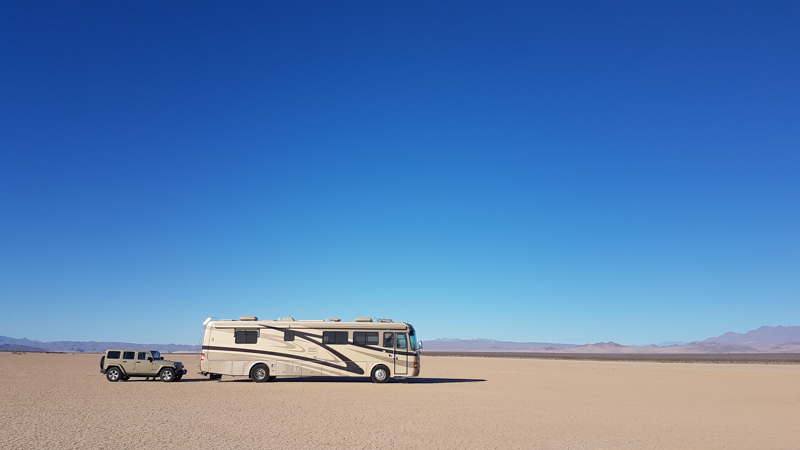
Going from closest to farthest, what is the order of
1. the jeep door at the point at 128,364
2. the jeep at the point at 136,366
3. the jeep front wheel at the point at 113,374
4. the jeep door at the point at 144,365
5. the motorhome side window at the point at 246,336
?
1. the motorhome side window at the point at 246,336
2. the jeep front wheel at the point at 113,374
3. the jeep at the point at 136,366
4. the jeep door at the point at 128,364
5. the jeep door at the point at 144,365

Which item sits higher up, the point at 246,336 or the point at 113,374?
the point at 246,336

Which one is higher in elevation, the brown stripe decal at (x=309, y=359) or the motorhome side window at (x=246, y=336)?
the motorhome side window at (x=246, y=336)

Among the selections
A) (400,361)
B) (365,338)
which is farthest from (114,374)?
(400,361)

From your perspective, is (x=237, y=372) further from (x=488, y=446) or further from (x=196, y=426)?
(x=488, y=446)

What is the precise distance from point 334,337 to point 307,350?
153 cm

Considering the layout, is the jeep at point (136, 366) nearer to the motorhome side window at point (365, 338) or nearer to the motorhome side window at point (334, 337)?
the motorhome side window at point (334, 337)

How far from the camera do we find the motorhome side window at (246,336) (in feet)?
97.7

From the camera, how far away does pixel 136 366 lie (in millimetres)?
30359

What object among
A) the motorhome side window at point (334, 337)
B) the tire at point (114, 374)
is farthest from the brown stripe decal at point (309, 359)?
the tire at point (114, 374)

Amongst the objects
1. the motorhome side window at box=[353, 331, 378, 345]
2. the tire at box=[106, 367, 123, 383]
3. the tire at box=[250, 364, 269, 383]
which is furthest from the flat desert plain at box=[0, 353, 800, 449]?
the motorhome side window at box=[353, 331, 378, 345]

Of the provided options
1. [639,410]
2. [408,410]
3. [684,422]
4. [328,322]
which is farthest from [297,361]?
[684,422]

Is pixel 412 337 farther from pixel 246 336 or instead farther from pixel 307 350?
pixel 246 336

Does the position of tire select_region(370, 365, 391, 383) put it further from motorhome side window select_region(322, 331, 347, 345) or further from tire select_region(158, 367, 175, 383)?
tire select_region(158, 367, 175, 383)

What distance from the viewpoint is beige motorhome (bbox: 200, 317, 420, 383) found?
29.6 m
